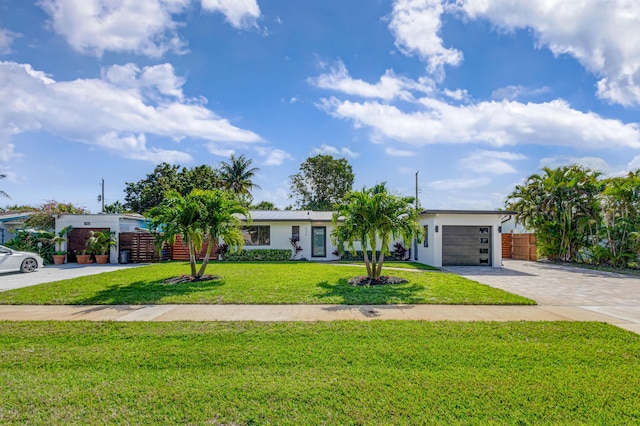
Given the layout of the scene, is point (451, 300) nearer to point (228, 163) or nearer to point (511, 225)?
point (511, 225)

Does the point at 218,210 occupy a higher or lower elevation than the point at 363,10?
lower

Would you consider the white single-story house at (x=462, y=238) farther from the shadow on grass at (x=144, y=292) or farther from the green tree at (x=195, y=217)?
the shadow on grass at (x=144, y=292)

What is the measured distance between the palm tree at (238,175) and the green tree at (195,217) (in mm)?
21464

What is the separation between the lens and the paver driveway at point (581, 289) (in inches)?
300

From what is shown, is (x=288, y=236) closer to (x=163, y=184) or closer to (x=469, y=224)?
(x=469, y=224)

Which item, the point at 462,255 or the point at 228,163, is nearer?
the point at 462,255

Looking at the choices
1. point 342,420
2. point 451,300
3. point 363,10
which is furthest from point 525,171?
point 342,420

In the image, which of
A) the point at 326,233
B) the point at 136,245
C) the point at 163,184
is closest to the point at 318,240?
the point at 326,233

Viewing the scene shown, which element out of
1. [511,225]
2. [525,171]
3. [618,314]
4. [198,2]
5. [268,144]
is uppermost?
[198,2]

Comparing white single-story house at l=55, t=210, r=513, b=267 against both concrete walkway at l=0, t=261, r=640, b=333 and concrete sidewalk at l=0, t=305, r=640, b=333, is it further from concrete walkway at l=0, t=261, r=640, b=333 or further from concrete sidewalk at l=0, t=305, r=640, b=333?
concrete sidewalk at l=0, t=305, r=640, b=333

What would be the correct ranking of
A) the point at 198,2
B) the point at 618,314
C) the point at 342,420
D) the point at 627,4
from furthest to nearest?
the point at 198,2
the point at 627,4
the point at 618,314
the point at 342,420

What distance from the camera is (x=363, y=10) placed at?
11.2 m

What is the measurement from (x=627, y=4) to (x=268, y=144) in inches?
642

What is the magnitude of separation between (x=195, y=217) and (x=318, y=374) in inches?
316
